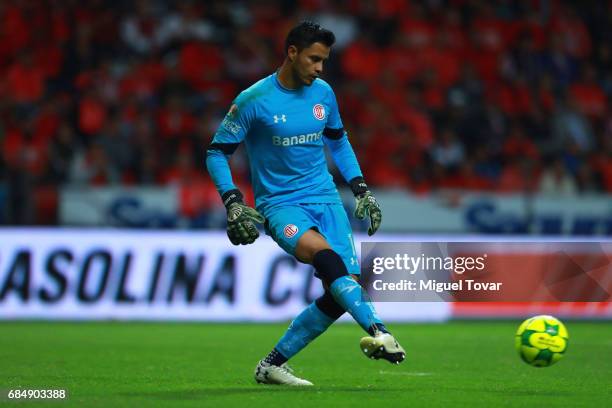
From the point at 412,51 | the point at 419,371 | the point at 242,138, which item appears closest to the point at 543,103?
the point at 412,51

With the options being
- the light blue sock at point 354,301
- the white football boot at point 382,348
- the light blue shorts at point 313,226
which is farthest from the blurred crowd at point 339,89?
the white football boot at point 382,348

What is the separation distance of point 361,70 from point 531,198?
3.39m

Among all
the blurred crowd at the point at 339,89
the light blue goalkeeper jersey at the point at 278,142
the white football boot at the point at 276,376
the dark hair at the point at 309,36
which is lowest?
the white football boot at the point at 276,376

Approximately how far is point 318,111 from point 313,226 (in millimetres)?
746

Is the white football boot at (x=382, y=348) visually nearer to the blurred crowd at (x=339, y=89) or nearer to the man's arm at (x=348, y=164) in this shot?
the man's arm at (x=348, y=164)

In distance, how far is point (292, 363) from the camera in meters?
9.30

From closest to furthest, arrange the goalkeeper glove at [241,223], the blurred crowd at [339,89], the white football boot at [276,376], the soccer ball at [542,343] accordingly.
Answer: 1. the goalkeeper glove at [241,223]
2. the soccer ball at [542,343]
3. the white football boot at [276,376]
4. the blurred crowd at [339,89]

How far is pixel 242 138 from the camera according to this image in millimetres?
7211

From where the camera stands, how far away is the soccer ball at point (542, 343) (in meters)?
7.29

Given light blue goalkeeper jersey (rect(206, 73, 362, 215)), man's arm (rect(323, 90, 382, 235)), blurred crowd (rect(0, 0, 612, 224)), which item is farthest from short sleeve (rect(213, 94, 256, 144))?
blurred crowd (rect(0, 0, 612, 224))

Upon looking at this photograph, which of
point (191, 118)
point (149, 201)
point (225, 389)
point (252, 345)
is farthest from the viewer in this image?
point (191, 118)

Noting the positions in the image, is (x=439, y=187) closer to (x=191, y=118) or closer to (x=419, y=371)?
(x=191, y=118)

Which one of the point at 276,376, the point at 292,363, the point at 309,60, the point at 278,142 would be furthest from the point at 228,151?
the point at 292,363

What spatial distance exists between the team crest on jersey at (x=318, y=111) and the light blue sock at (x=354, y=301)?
108 centimetres
